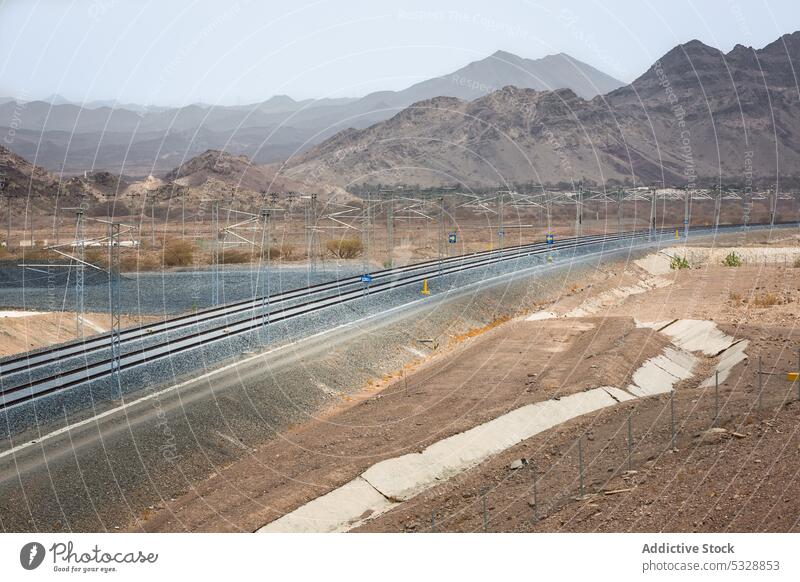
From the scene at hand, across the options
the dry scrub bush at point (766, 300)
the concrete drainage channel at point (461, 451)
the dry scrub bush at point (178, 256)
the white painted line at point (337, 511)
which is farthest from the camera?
the dry scrub bush at point (178, 256)

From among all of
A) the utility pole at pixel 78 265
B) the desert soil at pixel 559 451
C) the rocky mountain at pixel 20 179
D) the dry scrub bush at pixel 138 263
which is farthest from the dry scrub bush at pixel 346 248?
the rocky mountain at pixel 20 179

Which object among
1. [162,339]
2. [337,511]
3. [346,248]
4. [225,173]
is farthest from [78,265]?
[225,173]

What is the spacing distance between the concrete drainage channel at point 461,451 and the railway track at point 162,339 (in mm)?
11464

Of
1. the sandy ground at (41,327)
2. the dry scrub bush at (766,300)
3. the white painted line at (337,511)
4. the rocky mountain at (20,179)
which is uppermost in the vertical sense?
the rocky mountain at (20,179)

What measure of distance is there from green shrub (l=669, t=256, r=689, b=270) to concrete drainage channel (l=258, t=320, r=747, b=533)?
3726cm

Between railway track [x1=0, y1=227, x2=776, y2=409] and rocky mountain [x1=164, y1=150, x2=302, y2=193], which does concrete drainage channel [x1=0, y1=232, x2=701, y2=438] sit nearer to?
railway track [x1=0, y1=227, x2=776, y2=409]

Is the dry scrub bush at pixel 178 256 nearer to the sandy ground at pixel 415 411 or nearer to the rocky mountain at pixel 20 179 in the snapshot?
the sandy ground at pixel 415 411

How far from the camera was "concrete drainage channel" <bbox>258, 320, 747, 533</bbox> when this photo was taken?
67.5ft

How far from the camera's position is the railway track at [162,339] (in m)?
29.3

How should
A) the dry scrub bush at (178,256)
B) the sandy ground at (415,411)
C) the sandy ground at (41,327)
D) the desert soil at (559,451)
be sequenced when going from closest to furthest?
1. the desert soil at (559,451)
2. the sandy ground at (415,411)
3. the sandy ground at (41,327)
4. the dry scrub bush at (178,256)

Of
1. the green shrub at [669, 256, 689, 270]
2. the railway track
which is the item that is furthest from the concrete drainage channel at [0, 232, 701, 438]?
the green shrub at [669, 256, 689, 270]

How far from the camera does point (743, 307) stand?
4709 cm

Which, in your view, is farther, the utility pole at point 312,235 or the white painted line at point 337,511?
the utility pole at point 312,235

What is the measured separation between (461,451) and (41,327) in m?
32.8
